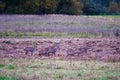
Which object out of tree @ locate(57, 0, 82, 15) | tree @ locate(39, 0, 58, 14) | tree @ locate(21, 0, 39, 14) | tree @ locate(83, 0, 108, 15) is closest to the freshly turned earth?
tree @ locate(21, 0, 39, 14)

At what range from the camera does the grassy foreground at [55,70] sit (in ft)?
42.8

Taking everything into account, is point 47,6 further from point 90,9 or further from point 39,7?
point 90,9

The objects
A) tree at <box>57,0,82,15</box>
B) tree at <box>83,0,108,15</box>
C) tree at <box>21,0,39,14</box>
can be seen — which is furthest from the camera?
tree at <box>83,0,108,15</box>

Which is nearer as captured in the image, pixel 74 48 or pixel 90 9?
pixel 74 48

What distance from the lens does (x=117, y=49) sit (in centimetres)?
2064

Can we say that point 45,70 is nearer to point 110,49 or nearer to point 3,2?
point 110,49

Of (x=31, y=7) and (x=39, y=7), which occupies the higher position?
(x=31, y=7)

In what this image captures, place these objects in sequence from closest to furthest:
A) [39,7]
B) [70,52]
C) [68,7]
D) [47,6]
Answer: [70,52] < [39,7] < [47,6] < [68,7]

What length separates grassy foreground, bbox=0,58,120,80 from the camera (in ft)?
42.8

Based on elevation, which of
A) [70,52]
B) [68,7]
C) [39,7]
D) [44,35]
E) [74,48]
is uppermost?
[70,52]

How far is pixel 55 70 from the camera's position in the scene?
14664 millimetres

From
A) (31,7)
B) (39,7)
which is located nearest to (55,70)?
(31,7)

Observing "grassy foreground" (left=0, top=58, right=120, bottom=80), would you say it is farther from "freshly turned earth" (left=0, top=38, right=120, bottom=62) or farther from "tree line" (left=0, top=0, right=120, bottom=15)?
"tree line" (left=0, top=0, right=120, bottom=15)

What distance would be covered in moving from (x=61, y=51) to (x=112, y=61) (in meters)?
3.53
